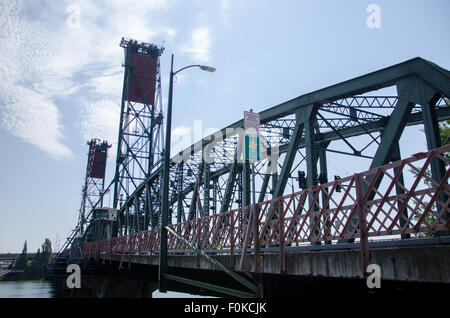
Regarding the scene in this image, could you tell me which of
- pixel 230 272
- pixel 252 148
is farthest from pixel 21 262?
pixel 252 148

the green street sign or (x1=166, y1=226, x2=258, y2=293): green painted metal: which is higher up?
the green street sign

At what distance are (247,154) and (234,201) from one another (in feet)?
78.1

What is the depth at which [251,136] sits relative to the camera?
8.26 metres

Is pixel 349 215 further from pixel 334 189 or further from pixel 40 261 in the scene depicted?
pixel 40 261

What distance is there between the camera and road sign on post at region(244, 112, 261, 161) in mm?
8188

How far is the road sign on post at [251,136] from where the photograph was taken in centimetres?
819

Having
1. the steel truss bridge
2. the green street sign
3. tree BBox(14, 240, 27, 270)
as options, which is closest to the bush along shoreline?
tree BBox(14, 240, 27, 270)

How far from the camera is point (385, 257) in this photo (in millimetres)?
6605

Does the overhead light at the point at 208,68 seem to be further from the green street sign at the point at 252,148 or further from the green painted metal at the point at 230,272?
the green painted metal at the point at 230,272

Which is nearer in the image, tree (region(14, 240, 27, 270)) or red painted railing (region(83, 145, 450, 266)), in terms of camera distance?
red painted railing (region(83, 145, 450, 266))

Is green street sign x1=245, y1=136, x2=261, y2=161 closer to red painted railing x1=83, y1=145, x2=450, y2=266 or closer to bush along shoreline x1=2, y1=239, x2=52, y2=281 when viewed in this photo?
red painted railing x1=83, y1=145, x2=450, y2=266

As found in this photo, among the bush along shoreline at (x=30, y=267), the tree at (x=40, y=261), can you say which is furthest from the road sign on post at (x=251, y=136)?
the tree at (x=40, y=261)

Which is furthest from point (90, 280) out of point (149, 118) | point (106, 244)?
point (149, 118)
